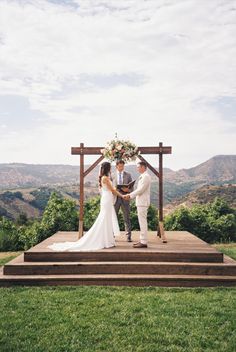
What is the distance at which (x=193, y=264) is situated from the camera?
9.22 metres

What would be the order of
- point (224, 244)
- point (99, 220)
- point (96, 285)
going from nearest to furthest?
point (96, 285)
point (99, 220)
point (224, 244)

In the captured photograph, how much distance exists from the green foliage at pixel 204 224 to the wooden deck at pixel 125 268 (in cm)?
561

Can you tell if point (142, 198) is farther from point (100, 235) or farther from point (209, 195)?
point (209, 195)

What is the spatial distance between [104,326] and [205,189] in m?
64.3

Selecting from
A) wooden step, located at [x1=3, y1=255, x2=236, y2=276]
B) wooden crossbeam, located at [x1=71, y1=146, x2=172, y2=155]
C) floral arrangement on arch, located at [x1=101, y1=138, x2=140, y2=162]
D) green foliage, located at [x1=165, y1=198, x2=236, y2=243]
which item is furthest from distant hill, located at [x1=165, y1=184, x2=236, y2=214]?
wooden step, located at [x1=3, y1=255, x2=236, y2=276]

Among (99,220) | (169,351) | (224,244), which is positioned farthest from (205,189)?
(169,351)

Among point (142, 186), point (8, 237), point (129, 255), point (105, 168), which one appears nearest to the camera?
point (129, 255)

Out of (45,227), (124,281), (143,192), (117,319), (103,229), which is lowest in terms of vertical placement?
(117,319)

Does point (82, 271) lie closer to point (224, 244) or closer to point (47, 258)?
point (47, 258)

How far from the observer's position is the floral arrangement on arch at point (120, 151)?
36.9 feet

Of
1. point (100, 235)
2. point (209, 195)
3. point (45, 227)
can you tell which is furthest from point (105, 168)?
point (209, 195)

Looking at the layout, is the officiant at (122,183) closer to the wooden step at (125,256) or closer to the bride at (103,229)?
the bride at (103,229)

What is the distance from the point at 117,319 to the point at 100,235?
371 centimetres

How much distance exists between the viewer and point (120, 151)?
11273mm
